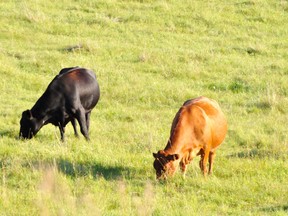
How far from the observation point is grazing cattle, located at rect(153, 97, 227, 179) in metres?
9.58

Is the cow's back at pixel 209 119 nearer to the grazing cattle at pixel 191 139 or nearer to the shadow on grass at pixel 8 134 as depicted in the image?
the grazing cattle at pixel 191 139

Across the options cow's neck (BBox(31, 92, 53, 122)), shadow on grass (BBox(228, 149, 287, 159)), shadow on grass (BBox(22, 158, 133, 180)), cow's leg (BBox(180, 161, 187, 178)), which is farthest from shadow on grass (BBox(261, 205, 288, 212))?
cow's neck (BBox(31, 92, 53, 122))

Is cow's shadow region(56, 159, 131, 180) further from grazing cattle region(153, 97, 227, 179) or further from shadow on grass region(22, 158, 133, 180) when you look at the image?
grazing cattle region(153, 97, 227, 179)

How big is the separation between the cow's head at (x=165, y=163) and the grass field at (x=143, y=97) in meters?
0.23

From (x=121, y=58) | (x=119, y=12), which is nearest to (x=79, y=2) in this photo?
(x=119, y=12)

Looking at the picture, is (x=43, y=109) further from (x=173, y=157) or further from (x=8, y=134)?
(x=173, y=157)

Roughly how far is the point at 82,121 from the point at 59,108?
0.51 meters

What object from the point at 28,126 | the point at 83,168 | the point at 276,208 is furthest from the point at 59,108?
the point at 276,208

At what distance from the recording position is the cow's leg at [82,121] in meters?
13.0

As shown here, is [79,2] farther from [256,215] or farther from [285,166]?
[256,215]

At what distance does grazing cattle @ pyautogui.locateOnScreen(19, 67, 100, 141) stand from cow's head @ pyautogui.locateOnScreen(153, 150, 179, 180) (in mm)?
3483

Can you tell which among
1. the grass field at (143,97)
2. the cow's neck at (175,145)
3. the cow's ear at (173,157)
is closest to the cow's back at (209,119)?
the cow's neck at (175,145)

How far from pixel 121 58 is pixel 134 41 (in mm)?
2173

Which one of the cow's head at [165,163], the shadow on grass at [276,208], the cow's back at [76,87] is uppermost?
the cow's back at [76,87]
